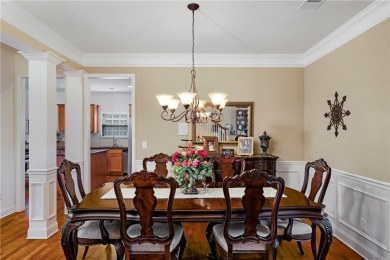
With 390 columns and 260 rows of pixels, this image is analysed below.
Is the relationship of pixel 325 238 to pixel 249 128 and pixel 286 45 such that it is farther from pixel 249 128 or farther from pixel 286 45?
pixel 286 45

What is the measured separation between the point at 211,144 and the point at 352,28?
236 centimetres

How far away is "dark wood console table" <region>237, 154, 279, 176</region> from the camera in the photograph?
4031mm

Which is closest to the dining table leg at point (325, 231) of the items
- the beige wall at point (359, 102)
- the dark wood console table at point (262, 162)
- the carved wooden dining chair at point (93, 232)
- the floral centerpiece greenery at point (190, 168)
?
the beige wall at point (359, 102)

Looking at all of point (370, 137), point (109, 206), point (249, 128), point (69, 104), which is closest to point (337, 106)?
point (370, 137)

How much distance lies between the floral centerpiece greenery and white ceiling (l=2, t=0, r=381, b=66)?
1488 millimetres

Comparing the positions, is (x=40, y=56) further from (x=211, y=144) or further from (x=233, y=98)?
(x=233, y=98)

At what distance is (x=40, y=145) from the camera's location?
3.42 meters

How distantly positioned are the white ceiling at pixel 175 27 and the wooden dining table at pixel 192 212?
188cm

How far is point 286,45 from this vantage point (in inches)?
155

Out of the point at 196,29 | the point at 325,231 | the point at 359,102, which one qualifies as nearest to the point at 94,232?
the point at 325,231

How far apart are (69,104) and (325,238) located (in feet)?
12.9

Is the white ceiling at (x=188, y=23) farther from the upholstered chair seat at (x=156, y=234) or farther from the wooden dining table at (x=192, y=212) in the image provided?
the upholstered chair seat at (x=156, y=234)

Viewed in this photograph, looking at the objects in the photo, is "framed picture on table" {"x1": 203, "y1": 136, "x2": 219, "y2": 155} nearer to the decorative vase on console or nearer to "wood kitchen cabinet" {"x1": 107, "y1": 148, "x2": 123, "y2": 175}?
the decorative vase on console

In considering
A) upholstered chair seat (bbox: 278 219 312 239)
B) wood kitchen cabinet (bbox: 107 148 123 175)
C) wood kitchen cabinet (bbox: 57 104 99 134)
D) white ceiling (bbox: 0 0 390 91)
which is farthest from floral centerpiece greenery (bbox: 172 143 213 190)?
wood kitchen cabinet (bbox: 57 104 99 134)
